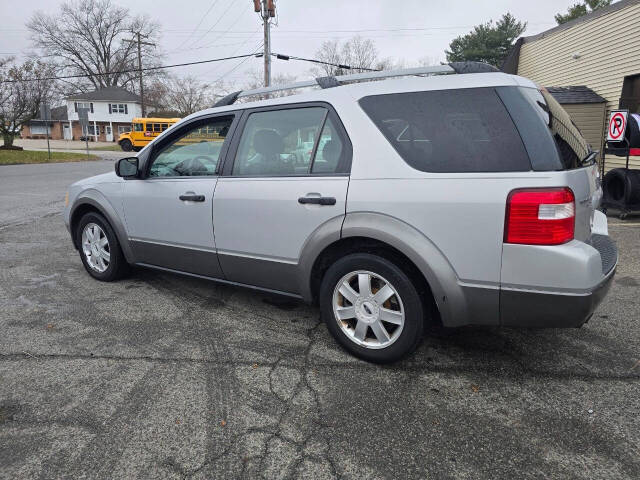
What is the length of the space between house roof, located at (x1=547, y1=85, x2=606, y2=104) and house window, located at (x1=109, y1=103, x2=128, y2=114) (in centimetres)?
6092

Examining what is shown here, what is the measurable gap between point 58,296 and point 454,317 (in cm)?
359

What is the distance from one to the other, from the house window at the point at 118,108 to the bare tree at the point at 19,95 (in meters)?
29.9

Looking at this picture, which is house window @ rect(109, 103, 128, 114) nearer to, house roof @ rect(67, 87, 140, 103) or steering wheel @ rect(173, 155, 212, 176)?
house roof @ rect(67, 87, 140, 103)

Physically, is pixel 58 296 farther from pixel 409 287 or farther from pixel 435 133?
pixel 435 133

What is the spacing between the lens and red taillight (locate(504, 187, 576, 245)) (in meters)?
2.29

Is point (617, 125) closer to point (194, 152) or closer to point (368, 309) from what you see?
point (368, 309)

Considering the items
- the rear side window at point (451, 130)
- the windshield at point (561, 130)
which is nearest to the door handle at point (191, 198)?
the rear side window at point (451, 130)

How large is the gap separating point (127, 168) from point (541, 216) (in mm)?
3352

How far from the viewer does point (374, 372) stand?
285 centimetres

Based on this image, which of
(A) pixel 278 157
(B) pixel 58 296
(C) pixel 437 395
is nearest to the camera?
(C) pixel 437 395

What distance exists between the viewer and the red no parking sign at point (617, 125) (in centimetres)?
779

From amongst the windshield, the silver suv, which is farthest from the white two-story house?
the windshield


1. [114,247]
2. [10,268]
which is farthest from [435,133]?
[10,268]

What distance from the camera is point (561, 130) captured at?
266 centimetres
